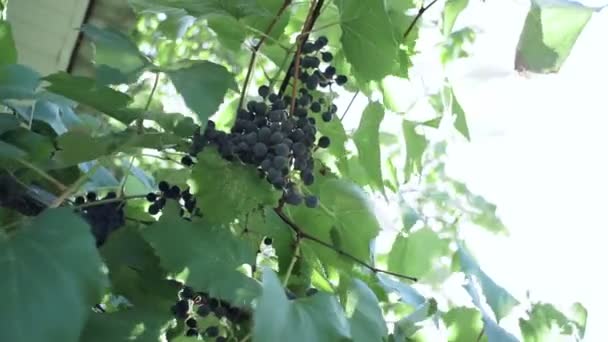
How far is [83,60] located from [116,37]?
0.83 meters

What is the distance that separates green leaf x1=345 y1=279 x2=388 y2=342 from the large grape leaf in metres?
0.20

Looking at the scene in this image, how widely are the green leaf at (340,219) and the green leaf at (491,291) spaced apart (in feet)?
0.38

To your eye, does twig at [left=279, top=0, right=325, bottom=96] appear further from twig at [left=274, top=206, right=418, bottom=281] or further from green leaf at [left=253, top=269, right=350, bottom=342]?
green leaf at [left=253, top=269, right=350, bottom=342]

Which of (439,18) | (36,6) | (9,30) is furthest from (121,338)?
(36,6)

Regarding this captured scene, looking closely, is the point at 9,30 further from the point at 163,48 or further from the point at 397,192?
the point at 163,48

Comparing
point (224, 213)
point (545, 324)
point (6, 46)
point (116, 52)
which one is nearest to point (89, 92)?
point (116, 52)

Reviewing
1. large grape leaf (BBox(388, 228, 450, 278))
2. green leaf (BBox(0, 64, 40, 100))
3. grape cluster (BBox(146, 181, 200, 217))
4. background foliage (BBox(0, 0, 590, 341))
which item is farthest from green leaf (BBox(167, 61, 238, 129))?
large grape leaf (BBox(388, 228, 450, 278))

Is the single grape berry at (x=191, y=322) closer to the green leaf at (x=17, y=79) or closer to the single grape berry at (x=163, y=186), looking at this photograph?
the single grape berry at (x=163, y=186)

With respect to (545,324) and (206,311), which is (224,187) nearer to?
(206,311)

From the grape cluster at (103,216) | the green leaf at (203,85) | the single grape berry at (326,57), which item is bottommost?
the grape cluster at (103,216)

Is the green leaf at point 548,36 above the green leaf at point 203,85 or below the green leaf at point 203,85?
above

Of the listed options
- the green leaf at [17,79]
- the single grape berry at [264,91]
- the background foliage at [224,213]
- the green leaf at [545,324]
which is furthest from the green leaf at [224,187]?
the green leaf at [545,324]

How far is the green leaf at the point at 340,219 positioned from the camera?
2.40 ft

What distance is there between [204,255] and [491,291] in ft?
1.07
